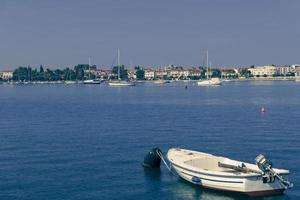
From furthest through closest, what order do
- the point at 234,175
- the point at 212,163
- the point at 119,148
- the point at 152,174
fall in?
the point at 119,148, the point at 152,174, the point at 212,163, the point at 234,175

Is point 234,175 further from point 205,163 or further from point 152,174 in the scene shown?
point 152,174

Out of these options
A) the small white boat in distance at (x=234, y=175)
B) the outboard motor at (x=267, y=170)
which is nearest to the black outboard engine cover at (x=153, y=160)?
the small white boat in distance at (x=234, y=175)

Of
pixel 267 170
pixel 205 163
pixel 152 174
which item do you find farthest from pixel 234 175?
pixel 152 174

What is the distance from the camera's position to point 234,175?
3634 centimetres

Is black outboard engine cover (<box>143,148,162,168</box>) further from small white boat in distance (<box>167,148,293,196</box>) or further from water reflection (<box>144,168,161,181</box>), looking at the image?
small white boat in distance (<box>167,148,293,196</box>)

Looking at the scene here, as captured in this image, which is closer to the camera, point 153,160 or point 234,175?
point 234,175

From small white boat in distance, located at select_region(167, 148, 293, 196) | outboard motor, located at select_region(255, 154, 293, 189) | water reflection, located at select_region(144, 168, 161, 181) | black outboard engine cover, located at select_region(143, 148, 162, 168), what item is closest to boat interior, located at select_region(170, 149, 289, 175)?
small white boat in distance, located at select_region(167, 148, 293, 196)

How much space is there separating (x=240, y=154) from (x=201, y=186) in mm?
13976

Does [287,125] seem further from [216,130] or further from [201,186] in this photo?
[201,186]

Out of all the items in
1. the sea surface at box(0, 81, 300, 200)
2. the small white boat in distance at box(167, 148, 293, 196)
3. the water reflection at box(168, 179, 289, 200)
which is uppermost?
the small white boat in distance at box(167, 148, 293, 196)

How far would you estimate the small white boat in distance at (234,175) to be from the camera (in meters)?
36.0

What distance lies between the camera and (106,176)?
1670 inches

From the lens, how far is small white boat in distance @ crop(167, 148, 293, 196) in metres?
36.0

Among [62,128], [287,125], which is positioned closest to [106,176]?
[62,128]
